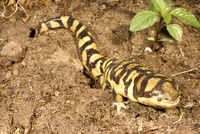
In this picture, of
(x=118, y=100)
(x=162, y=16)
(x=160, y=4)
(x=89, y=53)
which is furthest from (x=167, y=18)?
(x=89, y=53)

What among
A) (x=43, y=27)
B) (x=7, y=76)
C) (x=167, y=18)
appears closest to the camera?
(x=167, y=18)

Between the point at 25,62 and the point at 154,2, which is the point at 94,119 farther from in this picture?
the point at 154,2

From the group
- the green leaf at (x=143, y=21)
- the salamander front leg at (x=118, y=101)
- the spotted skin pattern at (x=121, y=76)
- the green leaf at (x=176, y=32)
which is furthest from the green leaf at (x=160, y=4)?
the salamander front leg at (x=118, y=101)

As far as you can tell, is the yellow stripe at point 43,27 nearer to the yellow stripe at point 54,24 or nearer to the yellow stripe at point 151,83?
the yellow stripe at point 54,24

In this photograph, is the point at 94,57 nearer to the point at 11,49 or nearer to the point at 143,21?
the point at 143,21

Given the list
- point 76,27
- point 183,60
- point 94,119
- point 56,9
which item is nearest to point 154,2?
point 183,60

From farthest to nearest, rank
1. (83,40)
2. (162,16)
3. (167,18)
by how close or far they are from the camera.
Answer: (83,40), (162,16), (167,18)

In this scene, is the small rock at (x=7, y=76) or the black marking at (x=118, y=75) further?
the small rock at (x=7, y=76)
